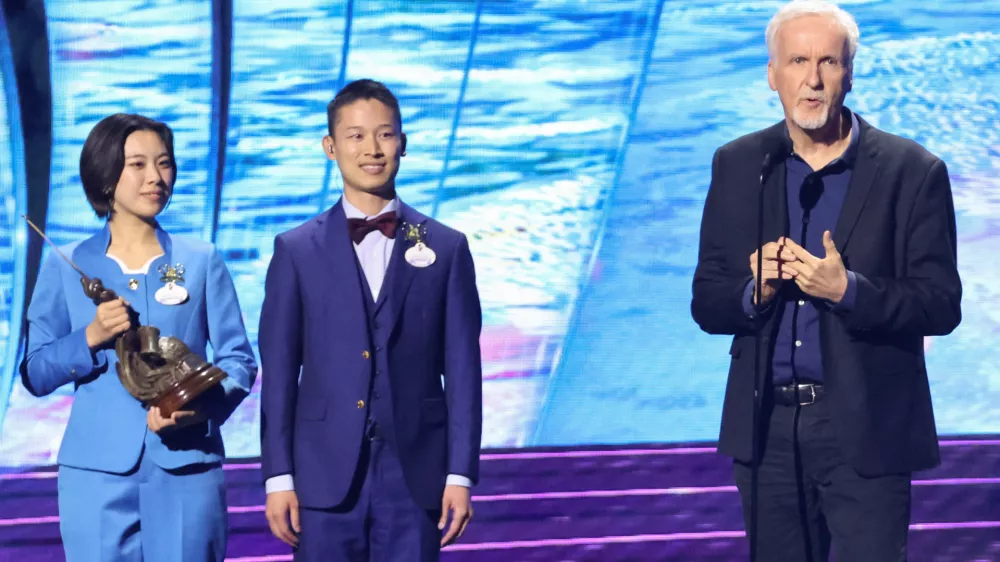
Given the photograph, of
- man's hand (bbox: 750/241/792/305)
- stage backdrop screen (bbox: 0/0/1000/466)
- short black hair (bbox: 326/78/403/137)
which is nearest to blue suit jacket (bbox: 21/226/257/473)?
short black hair (bbox: 326/78/403/137)

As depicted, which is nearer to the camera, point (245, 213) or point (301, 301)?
point (301, 301)

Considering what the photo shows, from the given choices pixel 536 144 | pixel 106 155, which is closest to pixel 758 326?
pixel 106 155

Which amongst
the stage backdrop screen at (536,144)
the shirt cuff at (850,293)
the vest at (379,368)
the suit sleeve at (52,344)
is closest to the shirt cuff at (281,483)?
the vest at (379,368)

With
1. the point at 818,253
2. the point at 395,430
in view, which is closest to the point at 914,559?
the point at 818,253

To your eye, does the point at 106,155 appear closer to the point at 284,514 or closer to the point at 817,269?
the point at 284,514

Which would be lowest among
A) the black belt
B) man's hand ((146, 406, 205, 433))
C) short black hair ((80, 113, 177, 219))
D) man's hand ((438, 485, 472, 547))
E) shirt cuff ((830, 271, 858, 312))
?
man's hand ((438, 485, 472, 547))

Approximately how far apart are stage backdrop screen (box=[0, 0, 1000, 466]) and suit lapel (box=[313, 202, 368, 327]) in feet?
4.75

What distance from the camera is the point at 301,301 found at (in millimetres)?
2615

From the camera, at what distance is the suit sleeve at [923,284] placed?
246cm

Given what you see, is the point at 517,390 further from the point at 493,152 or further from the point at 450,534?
the point at 450,534

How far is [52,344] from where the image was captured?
2744 mm

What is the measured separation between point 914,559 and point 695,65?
1.74 metres

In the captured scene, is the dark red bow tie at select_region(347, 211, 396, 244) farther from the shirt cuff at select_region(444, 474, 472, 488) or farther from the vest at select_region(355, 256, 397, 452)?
the shirt cuff at select_region(444, 474, 472, 488)

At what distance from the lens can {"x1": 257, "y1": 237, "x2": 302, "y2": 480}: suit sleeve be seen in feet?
8.38
